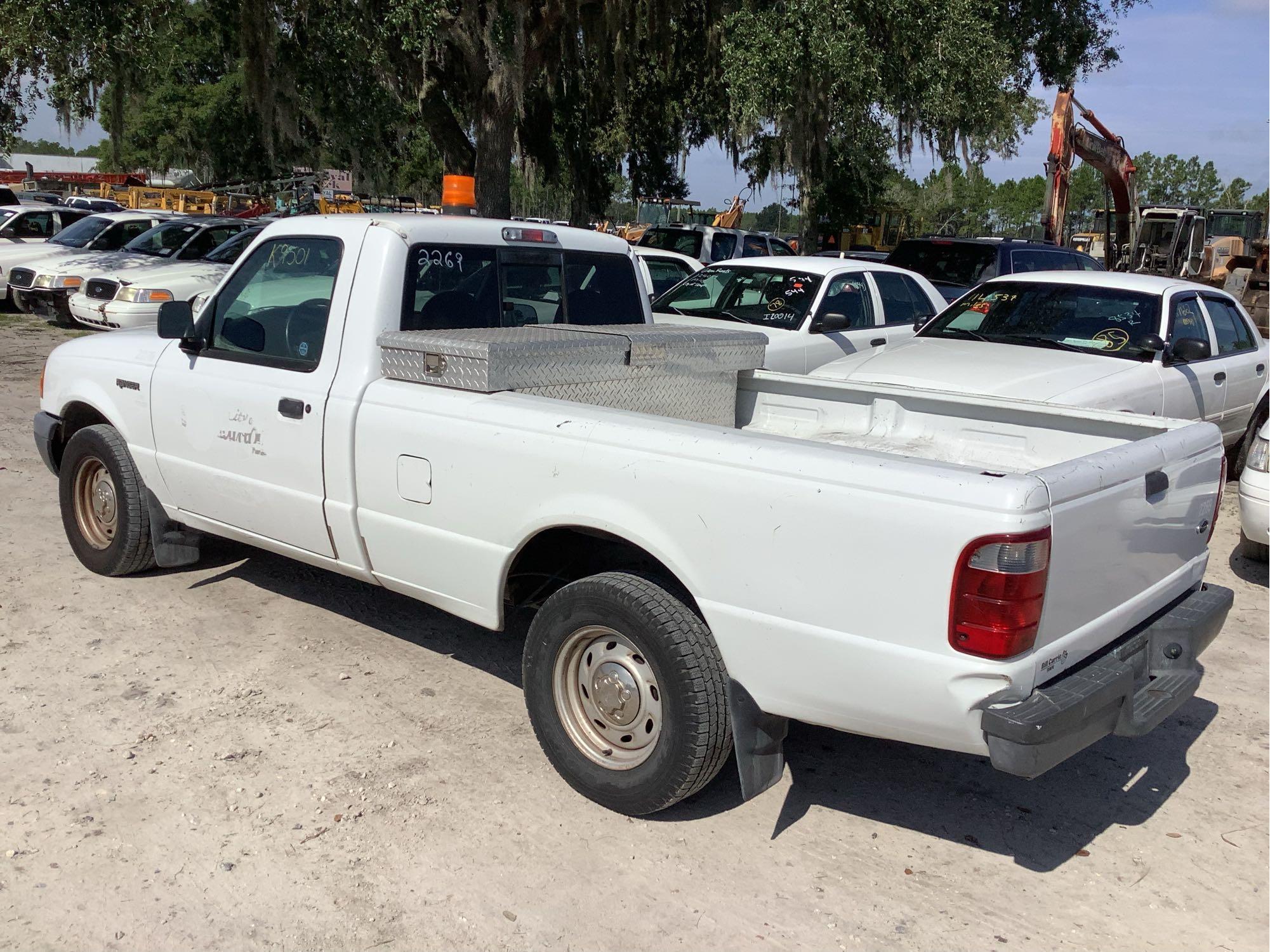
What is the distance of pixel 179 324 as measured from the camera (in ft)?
16.1

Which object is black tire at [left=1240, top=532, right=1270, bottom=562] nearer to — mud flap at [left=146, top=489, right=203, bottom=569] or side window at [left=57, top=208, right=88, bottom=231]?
mud flap at [left=146, top=489, right=203, bottom=569]

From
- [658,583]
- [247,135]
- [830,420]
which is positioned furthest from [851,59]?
[247,135]

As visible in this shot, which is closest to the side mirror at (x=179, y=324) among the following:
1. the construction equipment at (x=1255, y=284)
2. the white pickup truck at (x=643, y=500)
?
the white pickup truck at (x=643, y=500)

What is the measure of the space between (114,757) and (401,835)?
3.89 feet

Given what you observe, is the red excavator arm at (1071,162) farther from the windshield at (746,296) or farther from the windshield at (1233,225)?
the windshield at (746,296)

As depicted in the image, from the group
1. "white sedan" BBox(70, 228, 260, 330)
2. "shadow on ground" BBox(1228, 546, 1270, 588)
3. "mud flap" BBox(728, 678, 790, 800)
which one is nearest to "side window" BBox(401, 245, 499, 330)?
"mud flap" BBox(728, 678, 790, 800)

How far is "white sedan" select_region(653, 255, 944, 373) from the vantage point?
9.15 metres

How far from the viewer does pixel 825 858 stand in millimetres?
3562

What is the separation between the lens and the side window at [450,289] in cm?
448

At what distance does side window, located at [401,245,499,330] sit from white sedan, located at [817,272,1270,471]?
111 inches

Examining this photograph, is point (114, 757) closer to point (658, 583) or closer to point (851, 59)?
point (658, 583)

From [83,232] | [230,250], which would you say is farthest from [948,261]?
[83,232]

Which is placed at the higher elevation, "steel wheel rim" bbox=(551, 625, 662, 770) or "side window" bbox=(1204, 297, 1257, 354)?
"side window" bbox=(1204, 297, 1257, 354)

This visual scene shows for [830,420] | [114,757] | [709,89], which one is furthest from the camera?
[709,89]
